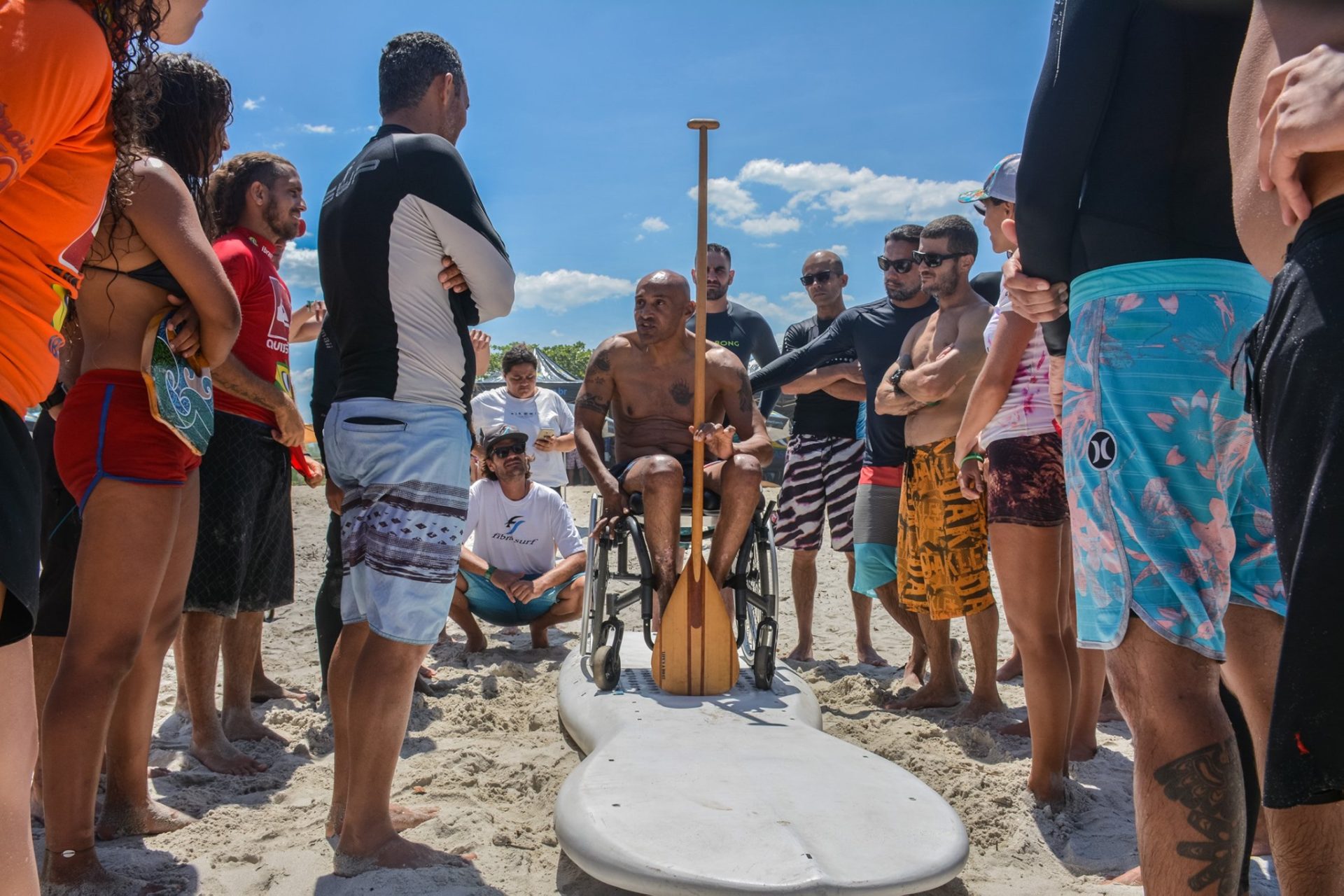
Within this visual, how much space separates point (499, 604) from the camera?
5.57 meters

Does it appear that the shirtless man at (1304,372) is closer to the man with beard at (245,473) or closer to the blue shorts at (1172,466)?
the blue shorts at (1172,466)

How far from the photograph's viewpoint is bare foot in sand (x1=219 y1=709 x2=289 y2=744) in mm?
3676

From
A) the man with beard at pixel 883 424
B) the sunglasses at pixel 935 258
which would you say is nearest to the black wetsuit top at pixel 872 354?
the man with beard at pixel 883 424

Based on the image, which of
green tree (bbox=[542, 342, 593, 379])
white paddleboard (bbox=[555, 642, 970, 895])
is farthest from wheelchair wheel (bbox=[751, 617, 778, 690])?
green tree (bbox=[542, 342, 593, 379])

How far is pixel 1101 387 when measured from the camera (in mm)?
1732

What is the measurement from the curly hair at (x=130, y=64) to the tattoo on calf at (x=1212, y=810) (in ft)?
6.69

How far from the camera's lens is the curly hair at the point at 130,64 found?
1413mm

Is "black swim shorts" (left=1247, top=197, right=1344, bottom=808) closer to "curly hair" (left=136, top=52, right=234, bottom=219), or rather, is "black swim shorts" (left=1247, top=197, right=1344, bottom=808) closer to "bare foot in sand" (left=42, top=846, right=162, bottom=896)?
"bare foot in sand" (left=42, top=846, right=162, bottom=896)

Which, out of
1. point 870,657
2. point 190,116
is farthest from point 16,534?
point 870,657

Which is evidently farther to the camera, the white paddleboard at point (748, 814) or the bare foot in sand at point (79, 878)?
the bare foot in sand at point (79, 878)

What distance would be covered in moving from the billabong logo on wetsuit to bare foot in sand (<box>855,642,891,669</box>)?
3.72 meters

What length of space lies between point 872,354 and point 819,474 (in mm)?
997

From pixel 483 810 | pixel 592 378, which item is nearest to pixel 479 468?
pixel 592 378

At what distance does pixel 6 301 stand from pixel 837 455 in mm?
4887
